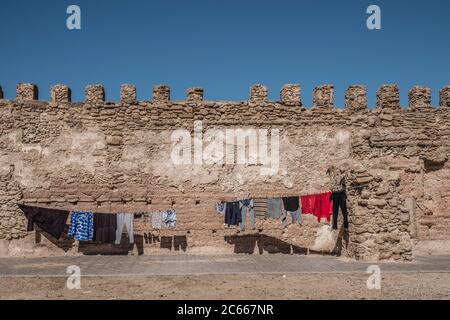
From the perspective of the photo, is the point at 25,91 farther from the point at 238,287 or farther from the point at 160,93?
the point at 238,287

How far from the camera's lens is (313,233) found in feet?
48.6

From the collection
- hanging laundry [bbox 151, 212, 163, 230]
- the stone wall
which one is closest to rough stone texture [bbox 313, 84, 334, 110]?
the stone wall

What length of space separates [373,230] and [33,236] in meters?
9.21

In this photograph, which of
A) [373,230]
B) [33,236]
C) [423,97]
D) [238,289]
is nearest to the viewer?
[238,289]

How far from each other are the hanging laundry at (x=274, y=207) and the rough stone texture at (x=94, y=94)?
5739mm

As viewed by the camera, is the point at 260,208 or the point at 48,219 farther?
the point at 260,208

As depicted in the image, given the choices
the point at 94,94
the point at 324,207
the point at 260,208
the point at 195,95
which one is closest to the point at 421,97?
the point at 324,207

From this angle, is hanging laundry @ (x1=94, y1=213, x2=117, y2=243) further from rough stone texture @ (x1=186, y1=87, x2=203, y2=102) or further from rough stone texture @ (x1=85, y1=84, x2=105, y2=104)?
rough stone texture @ (x1=186, y1=87, x2=203, y2=102)

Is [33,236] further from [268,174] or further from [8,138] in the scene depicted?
[268,174]

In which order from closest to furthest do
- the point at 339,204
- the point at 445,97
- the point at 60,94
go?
1. the point at 339,204
2. the point at 60,94
3. the point at 445,97

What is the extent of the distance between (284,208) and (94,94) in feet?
21.1

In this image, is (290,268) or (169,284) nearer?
(169,284)

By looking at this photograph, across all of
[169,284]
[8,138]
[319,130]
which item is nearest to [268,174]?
[319,130]

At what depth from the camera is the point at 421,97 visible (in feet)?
50.5
